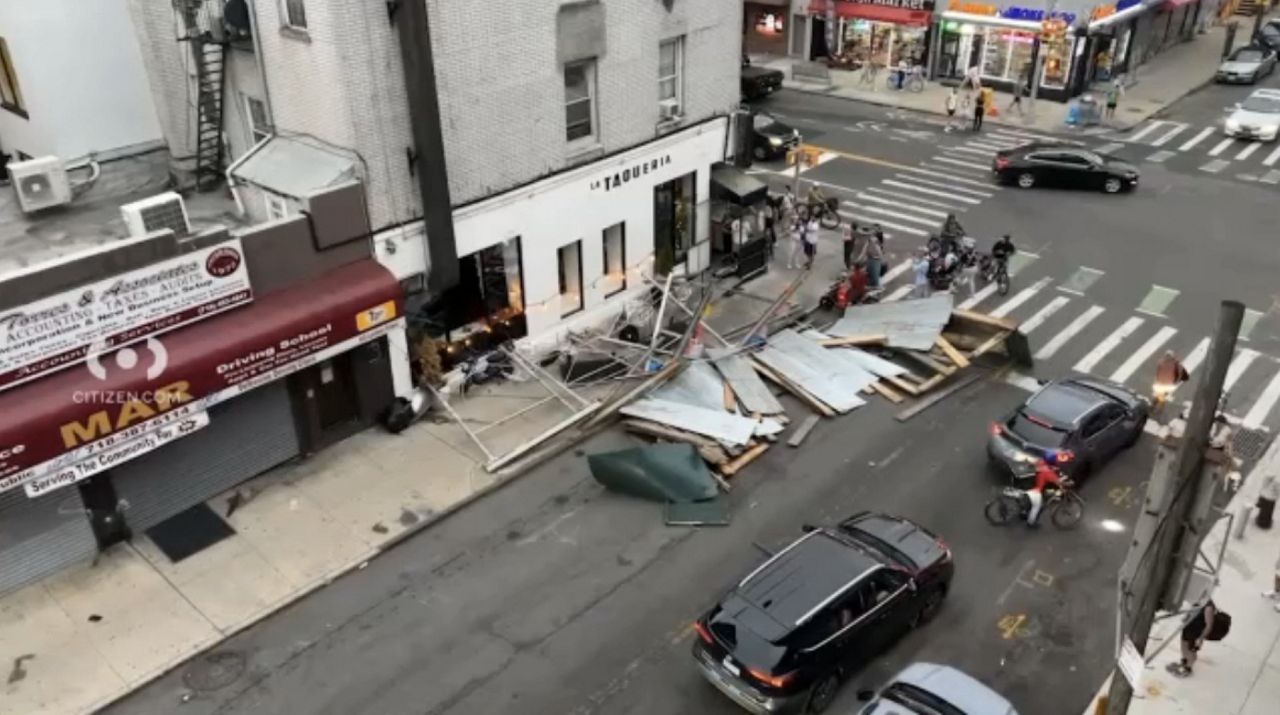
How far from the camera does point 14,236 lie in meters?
19.3

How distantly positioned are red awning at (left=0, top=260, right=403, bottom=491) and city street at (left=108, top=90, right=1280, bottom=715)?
403 centimetres

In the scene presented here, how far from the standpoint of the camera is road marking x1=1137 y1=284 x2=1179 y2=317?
87.2 ft

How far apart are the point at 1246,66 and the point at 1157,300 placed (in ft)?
91.8

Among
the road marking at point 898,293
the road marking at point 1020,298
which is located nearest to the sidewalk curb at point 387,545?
the road marking at point 898,293

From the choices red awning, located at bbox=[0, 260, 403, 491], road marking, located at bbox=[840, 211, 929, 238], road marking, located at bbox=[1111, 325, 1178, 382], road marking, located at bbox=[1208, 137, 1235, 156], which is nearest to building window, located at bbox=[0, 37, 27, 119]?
red awning, located at bbox=[0, 260, 403, 491]

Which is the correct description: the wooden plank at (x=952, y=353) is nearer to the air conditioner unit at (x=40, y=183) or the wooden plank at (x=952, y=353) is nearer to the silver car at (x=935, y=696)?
the silver car at (x=935, y=696)

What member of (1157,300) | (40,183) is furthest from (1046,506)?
(40,183)

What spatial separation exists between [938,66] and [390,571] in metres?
39.1

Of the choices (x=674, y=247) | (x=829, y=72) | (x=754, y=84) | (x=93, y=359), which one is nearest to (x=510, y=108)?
(x=674, y=247)

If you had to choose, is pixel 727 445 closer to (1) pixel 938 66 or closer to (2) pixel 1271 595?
(2) pixel 1271 595

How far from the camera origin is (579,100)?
2355 cm

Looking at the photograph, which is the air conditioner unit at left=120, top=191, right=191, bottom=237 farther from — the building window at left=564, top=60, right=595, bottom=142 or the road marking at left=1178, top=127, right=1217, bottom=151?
the road marking at left=1178, top=127, right=1217, bottom=151

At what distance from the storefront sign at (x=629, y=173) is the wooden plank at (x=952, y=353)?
8.05 m

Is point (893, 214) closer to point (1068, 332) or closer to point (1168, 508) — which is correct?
point (1068, 332)
